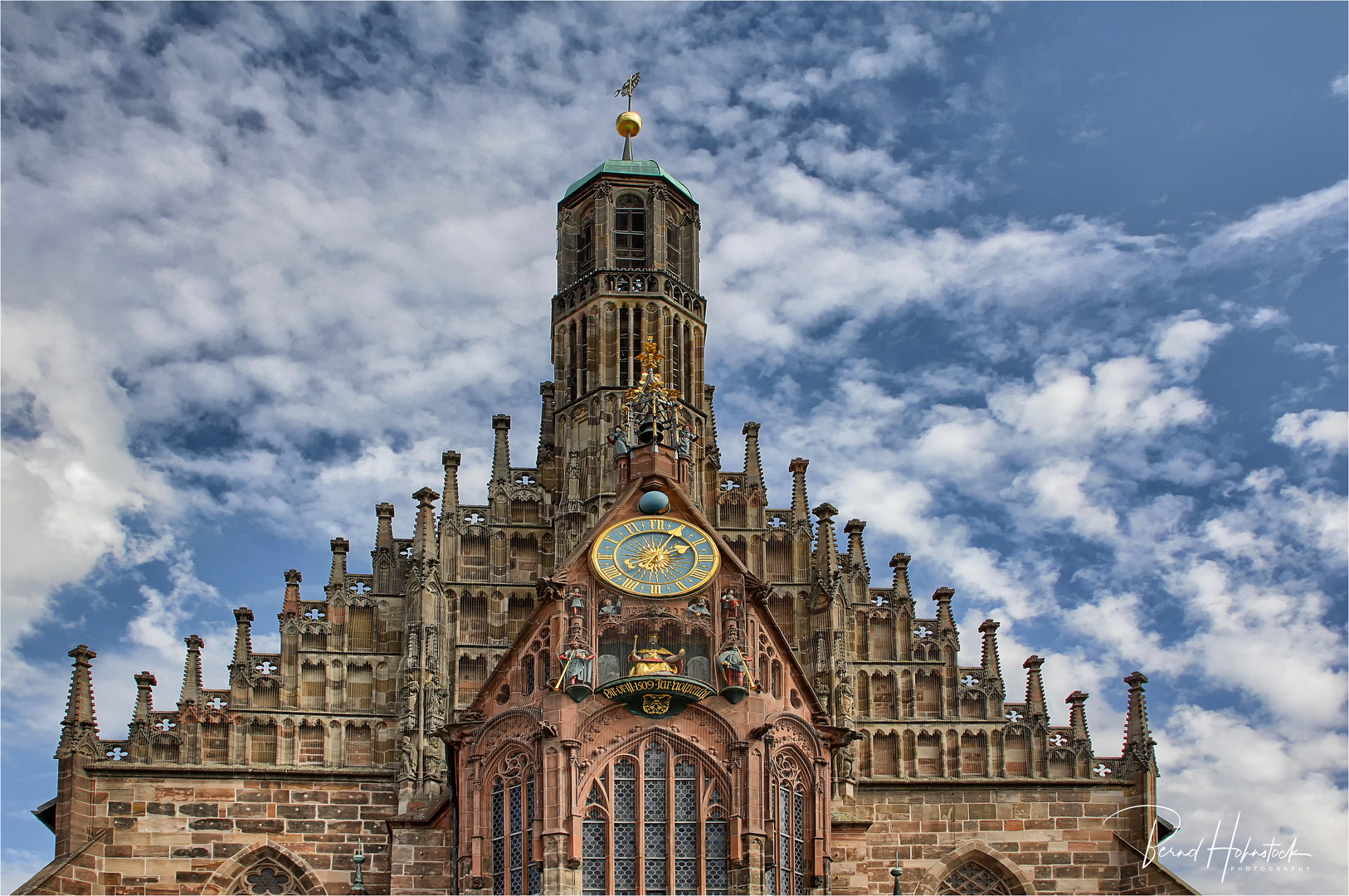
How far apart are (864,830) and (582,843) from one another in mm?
10234

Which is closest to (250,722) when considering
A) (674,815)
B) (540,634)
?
(540,634)

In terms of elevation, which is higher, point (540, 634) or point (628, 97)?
point (628, 97)

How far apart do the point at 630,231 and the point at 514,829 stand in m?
23.4

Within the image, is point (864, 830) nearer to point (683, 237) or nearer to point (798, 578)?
point (798, 578)

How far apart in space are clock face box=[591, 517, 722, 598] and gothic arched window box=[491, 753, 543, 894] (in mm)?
4594

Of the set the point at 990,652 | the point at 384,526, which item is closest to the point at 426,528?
the point at 384,526

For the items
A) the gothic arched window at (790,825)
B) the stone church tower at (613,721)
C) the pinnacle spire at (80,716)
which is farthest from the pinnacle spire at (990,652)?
the pinnacle spire at (80,716)

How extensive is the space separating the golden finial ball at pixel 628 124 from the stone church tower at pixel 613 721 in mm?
5611

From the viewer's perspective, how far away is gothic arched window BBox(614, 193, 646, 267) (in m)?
61.9

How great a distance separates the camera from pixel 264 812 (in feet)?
168

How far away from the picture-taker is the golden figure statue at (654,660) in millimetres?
44188

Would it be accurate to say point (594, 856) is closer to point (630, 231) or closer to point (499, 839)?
point (499, 839)

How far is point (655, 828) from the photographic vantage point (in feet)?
144

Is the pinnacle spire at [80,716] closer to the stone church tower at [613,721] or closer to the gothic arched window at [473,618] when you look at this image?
the stone church tower at [613,721]
